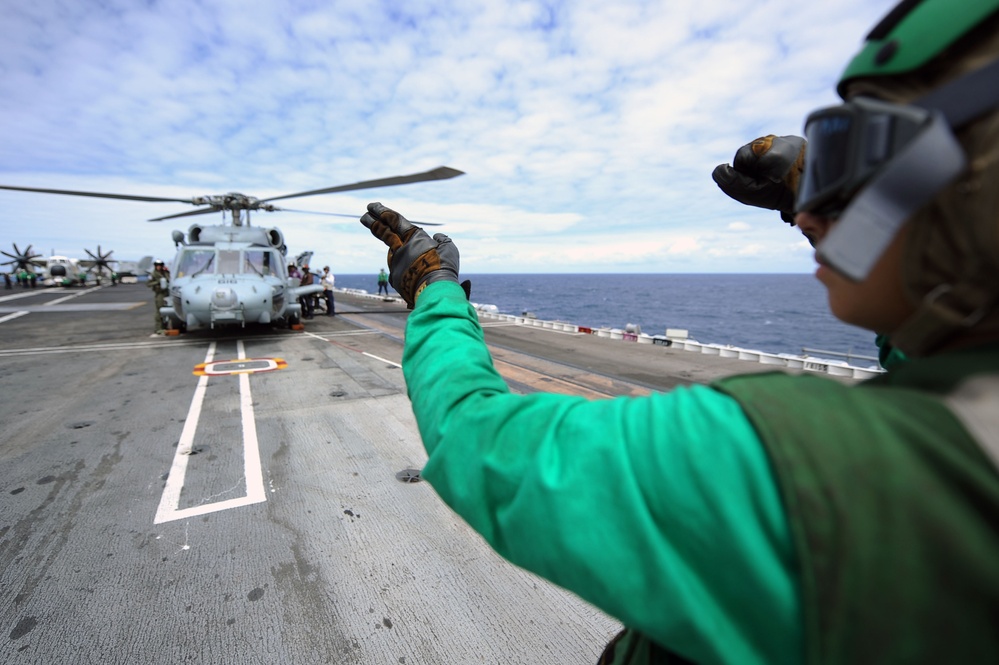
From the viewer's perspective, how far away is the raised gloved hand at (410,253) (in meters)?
1.55

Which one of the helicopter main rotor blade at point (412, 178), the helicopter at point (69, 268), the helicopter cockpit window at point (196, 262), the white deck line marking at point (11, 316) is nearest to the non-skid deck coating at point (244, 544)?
the helicopter main rotor blade at point (412, 178)

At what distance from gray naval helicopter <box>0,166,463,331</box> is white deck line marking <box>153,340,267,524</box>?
475 cm

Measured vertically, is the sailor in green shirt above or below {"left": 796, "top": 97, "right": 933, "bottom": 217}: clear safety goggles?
below

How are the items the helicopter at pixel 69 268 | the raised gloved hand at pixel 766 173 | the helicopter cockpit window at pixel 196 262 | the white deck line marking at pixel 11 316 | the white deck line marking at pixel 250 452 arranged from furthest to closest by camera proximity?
the helicopter at pixel 69 268 → the white deck line marking at pixel 11 316 → the helicopter cockpit window at pixel 196 262 → the white deck line marking at pixel 250 452 → the raised gloved hand at pixel 766 173

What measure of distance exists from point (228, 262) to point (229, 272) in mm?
346

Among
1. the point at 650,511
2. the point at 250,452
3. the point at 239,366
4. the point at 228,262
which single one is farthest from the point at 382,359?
the point at 650,511

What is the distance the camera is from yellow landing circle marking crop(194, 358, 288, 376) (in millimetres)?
7910

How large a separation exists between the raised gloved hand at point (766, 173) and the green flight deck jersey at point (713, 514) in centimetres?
143

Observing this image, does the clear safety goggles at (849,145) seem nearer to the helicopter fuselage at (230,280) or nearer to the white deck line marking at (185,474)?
the white deck line marking at (185,474)

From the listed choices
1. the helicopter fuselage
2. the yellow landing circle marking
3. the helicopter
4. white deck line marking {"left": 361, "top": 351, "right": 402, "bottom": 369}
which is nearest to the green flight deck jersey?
white deck line marking {"left": 361, "top": 351, "right": 402, "bottom": 369}

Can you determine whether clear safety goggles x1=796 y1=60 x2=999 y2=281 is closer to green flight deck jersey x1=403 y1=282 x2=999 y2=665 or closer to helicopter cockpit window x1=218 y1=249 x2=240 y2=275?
green flight deck jersey x1=403 y1=282 x2=999 y2=665

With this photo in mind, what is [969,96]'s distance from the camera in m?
0.62

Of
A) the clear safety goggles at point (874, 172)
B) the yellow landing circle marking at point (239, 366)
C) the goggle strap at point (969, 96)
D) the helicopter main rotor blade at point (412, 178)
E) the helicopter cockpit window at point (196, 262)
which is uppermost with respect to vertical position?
the helicopter main rotor blade at point (412, 178)

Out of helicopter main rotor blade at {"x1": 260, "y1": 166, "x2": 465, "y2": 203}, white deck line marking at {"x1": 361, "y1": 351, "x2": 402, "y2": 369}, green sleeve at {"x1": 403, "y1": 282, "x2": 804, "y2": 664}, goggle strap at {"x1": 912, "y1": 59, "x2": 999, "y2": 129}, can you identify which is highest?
helicopter main rotor blade at {"x1": 260, "y1": 166, "x2": 465, "y2": 203}
